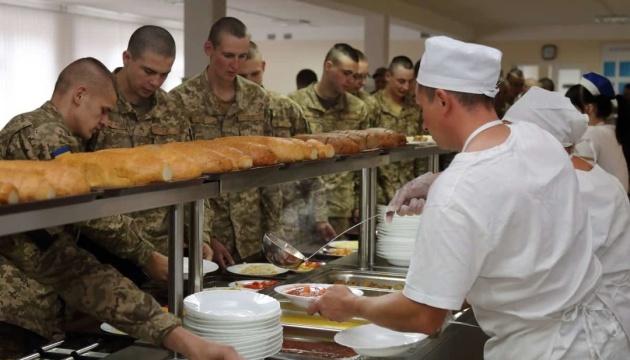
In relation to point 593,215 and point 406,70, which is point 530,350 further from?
point 406,70

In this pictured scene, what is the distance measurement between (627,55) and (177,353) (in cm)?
1185

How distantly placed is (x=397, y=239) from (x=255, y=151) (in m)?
0.82

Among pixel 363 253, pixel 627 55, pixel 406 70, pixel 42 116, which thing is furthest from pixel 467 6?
pixel 42 116

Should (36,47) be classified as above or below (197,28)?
above

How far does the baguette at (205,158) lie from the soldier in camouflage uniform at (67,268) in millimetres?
231

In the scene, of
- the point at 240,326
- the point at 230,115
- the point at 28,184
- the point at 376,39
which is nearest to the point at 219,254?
the point at 230,115

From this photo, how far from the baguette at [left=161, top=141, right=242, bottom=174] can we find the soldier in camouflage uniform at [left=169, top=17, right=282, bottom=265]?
3.77 feet

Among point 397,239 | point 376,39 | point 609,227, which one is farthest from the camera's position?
point 376,39

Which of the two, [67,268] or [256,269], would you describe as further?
[256,269]

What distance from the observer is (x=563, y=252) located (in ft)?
4.64

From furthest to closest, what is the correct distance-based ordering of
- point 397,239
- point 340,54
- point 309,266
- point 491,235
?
point 340,54
point 397,239
point 309,266
point 491,235

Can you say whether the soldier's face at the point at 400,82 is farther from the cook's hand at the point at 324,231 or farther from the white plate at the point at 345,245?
the white plate at the point at 345,245

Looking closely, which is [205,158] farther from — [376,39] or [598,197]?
[376,39]

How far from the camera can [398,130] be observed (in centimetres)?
477
